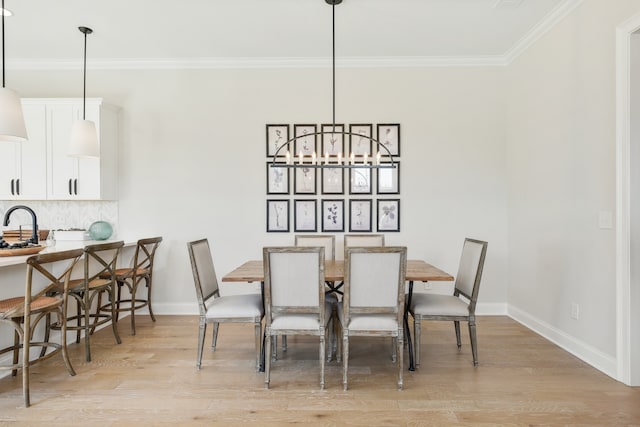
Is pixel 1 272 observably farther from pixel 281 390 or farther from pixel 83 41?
pixel 83 41

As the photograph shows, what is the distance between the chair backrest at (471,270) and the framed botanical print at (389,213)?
1.04 meters

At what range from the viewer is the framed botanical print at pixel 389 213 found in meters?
4.15

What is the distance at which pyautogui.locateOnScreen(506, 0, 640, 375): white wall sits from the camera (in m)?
2.62

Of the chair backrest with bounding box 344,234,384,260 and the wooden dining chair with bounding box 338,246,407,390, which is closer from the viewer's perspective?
the wooden dining chair with bounding box 338,246,407,390

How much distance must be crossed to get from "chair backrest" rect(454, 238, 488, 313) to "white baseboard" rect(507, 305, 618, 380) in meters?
0.92

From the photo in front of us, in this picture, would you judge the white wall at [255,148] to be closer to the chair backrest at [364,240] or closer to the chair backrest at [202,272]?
the chair backrest at [364,240]

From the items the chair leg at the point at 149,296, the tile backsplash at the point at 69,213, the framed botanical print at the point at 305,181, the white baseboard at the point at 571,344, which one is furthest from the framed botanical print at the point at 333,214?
the tile backsplash at the point at 69,213

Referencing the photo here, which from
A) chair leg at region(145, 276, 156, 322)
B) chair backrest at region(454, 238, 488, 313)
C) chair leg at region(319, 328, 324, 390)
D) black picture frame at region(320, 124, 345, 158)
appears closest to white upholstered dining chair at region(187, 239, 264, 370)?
chair leg at region(319, 328, 324, 390)

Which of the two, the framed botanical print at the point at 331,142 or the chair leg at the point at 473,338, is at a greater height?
the framed botanical print at the point at 331,142

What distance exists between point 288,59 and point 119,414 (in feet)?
11.8

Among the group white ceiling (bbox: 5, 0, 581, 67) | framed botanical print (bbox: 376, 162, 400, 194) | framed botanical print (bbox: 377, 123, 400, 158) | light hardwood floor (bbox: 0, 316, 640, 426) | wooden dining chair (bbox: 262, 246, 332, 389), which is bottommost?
light hardwood floor (bbox: 0, 316, 640, 426)

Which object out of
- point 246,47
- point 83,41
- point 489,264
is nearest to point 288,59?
point 246,47

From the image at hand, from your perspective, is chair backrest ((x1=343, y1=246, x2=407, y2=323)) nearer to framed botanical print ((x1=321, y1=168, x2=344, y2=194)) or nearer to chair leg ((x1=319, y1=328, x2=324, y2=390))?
chair leg ((x1=319, y1=328, x2=324, y2=390))

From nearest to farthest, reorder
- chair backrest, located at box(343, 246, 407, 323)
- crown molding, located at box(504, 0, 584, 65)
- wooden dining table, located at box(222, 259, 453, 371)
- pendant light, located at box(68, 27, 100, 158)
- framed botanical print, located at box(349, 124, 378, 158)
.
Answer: chair backrest, located at box(343, 246, 407, 323) < wooden dining table, located at box(222, 259, 453, 371) < crown molding, located at box(504, 0, 584, 65) < pendant light, located at box(68, 27, 100, 158) < framed botanical print, located at box(349, 124, 378, 158)
